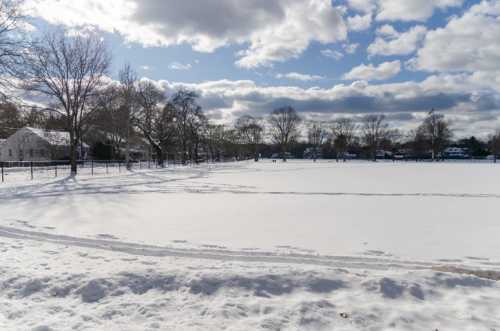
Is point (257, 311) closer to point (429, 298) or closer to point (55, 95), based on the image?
point (429, 298)

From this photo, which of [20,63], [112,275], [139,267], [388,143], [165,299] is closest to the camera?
[165,299]

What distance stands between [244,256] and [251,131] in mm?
88719

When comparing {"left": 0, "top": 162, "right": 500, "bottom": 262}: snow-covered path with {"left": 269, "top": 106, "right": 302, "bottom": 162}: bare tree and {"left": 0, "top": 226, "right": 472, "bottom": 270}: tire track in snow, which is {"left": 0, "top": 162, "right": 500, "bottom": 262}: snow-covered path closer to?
{"left": 0, "top": 226, "right": 472, "bottom": 270}: tire track in snow

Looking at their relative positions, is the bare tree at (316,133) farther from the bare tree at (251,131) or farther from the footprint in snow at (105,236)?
the footprint in snow at (105,236)

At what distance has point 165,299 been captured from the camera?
3.97m

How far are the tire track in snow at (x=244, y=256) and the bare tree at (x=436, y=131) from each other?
82.9 metres

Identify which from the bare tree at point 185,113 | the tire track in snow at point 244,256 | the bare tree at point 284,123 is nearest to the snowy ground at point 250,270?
the tire track in snow at point 244,256

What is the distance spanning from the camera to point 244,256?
5.88 m

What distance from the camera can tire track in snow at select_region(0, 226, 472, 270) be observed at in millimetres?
5469

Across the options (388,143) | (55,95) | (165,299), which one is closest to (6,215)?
(165,299)

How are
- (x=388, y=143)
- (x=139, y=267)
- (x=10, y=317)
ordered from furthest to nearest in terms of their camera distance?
(x=388, y=143) → (x=139, y=267) → (x=10, y=317)

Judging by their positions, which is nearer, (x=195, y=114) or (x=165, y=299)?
(x=165, y=299)

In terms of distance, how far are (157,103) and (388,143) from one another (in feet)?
254

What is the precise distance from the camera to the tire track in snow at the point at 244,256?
5.47 meters
